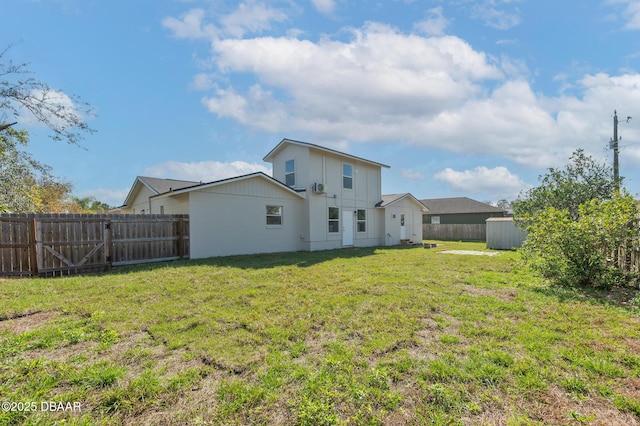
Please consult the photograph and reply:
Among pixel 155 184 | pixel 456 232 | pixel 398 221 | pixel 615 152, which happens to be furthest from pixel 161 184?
A: pixel 456 232

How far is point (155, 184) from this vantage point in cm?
1549

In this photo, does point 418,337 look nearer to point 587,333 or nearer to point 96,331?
point 587,333

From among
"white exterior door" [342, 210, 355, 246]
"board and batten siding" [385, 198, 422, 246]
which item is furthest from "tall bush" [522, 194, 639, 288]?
"board and batten siding" [385, 198, 422, 246]

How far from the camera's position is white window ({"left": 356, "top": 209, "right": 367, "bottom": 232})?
17.7m

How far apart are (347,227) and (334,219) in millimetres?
1200

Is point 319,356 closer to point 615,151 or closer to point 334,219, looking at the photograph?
point 334,219

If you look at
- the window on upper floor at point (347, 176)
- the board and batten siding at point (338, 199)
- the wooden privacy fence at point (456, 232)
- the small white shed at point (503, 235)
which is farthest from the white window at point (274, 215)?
the wooden privacy fence at point (456, 232)

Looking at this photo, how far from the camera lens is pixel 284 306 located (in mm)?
5145

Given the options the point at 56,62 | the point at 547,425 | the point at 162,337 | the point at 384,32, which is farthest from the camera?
the point at 384,32

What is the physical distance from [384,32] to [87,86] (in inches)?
356

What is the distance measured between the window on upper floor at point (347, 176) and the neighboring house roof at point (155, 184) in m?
8.37

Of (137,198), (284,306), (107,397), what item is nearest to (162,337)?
(107,397)

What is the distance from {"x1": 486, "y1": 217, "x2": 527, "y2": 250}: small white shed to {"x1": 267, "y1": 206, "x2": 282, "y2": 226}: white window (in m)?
12.4

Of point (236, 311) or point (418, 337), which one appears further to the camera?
point (236, 311)
